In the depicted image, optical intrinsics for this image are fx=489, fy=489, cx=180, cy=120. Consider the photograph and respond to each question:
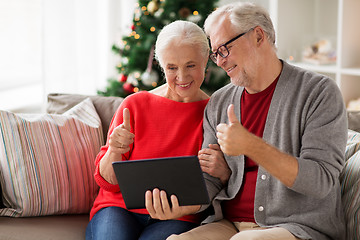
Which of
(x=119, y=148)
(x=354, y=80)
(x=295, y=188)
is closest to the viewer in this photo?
(x=295, y=188)

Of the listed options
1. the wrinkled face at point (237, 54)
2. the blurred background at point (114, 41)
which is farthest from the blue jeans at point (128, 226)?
the blurred background at point (114, 41)

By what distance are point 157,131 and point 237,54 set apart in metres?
0.46

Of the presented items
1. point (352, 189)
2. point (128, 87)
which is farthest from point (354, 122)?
point (128, 87)

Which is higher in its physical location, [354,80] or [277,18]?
[277,18]

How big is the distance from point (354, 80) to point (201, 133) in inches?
69.3

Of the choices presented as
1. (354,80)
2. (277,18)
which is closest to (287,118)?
(354,80)

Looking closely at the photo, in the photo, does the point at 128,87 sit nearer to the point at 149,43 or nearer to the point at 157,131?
the point at 149,43

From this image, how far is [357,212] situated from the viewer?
1.62 meters

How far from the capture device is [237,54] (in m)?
1.70

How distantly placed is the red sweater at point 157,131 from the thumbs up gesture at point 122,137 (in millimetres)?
104

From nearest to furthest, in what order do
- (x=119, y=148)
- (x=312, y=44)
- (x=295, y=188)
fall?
1. (x=295, y=188)
2. (x=119, y=148)
3. (x=312, y=44)

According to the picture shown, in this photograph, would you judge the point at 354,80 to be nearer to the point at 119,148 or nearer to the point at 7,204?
the point at 119,148

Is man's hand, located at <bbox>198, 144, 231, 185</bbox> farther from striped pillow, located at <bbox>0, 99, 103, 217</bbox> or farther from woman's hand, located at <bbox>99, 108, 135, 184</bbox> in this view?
striped pillow, located at <bbox>0, 99, 103, 217</bbox>

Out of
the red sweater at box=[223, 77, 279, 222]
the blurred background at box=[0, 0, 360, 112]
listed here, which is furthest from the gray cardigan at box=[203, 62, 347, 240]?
the blurred background at box=[0, 0, 360, 112]
